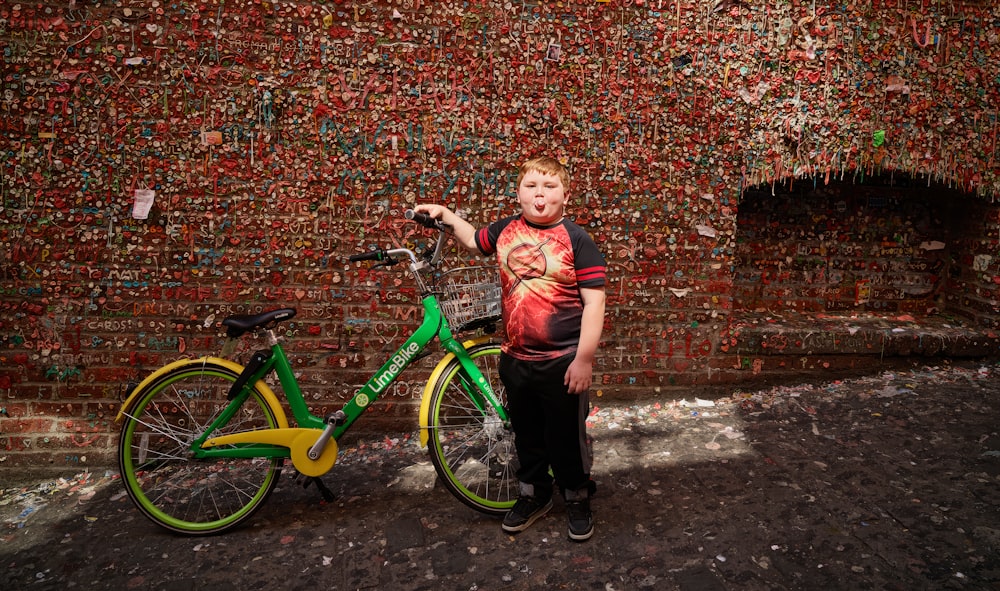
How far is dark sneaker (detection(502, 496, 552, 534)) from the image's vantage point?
9.71 feet

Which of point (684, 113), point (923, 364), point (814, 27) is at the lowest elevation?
point (923, 364)

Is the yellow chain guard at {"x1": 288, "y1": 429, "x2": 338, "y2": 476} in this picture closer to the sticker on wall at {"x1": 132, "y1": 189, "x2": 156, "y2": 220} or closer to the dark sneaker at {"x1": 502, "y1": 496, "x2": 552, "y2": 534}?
the dark sneaker at {"x1": 502, "y1": 496, "x2": 552, "y2": 534}

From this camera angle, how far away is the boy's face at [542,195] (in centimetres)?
272

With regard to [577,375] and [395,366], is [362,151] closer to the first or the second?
[395,366]

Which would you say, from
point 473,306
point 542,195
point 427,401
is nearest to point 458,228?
point 473,306

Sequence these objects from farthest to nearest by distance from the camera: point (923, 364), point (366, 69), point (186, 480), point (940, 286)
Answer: point (940, 286), point (923, 364), point (366, 69), point (186, 480)

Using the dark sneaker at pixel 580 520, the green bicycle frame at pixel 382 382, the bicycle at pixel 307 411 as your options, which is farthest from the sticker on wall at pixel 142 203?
the dark sneaker at pixel 580 520

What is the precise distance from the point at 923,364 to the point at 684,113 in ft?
8.54

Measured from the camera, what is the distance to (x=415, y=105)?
3924 mm

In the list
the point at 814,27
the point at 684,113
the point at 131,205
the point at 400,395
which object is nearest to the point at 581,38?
the point at 684,113

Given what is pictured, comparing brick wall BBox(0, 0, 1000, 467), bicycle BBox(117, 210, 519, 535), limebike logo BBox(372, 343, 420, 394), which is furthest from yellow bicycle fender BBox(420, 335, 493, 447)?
brick wall BBox(0, 0, 1000, 467)

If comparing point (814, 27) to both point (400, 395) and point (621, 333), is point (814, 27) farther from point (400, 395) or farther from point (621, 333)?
point (400, 395)

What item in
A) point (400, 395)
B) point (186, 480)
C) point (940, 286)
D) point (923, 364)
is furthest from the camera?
point (940, 286)

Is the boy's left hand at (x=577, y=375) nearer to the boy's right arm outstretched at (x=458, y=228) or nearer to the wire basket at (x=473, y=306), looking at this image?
the wire basket at (x=473, y=306)
